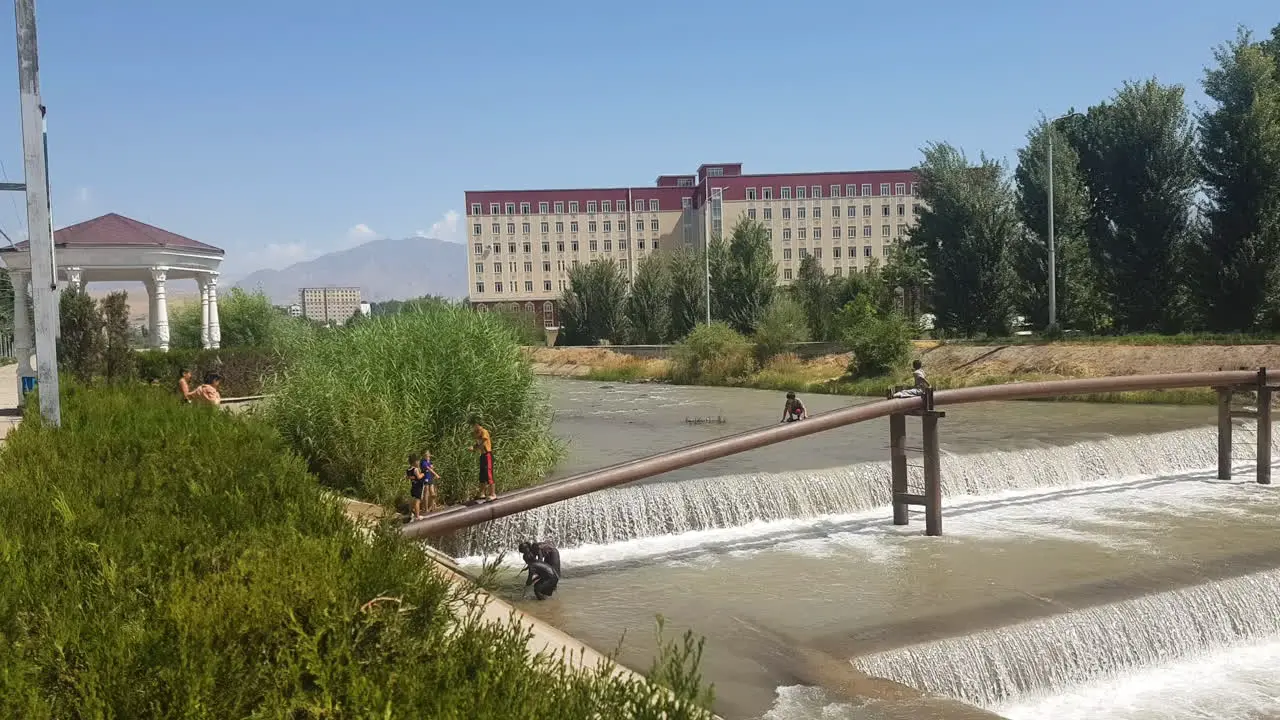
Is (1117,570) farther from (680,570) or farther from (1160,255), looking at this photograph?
(1160,255)

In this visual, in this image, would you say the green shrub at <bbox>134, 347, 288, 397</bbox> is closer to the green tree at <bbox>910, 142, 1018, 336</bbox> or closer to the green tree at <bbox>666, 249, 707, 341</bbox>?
the green tree at <bbox>910, 142, 1018, 336</bbox>

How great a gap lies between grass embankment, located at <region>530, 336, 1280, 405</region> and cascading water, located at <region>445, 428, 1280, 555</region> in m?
10.9

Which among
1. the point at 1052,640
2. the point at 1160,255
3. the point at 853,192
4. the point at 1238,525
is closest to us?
the point at 1052,640

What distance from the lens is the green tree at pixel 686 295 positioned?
2272 inches

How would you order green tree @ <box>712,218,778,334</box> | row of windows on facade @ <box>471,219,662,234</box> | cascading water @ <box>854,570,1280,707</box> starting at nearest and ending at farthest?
cascading water @ <box>854,570,1280,707</box> → green tree @ <box>712,218,778,334</box> → row of windows on facade @ <box>471,219,662,234</box>

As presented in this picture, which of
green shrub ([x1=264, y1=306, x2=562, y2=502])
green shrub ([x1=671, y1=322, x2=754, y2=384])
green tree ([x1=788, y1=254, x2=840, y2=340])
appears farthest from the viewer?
green tree ([x1=788, y1=254, x2=840, y2=340])

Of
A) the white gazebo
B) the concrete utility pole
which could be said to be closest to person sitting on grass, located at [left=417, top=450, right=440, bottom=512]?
the concrete utility pole

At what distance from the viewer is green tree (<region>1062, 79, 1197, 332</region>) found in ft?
121

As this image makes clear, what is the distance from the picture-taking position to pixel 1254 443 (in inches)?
785

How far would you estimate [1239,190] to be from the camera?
34.6 meters

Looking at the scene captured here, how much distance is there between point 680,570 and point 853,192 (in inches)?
3850

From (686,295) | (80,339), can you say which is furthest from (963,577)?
(686,295)

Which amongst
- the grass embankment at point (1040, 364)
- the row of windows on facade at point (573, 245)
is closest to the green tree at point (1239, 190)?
the grass embankment at point (1040, 364)

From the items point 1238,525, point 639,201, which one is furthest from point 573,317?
point 1238,525
